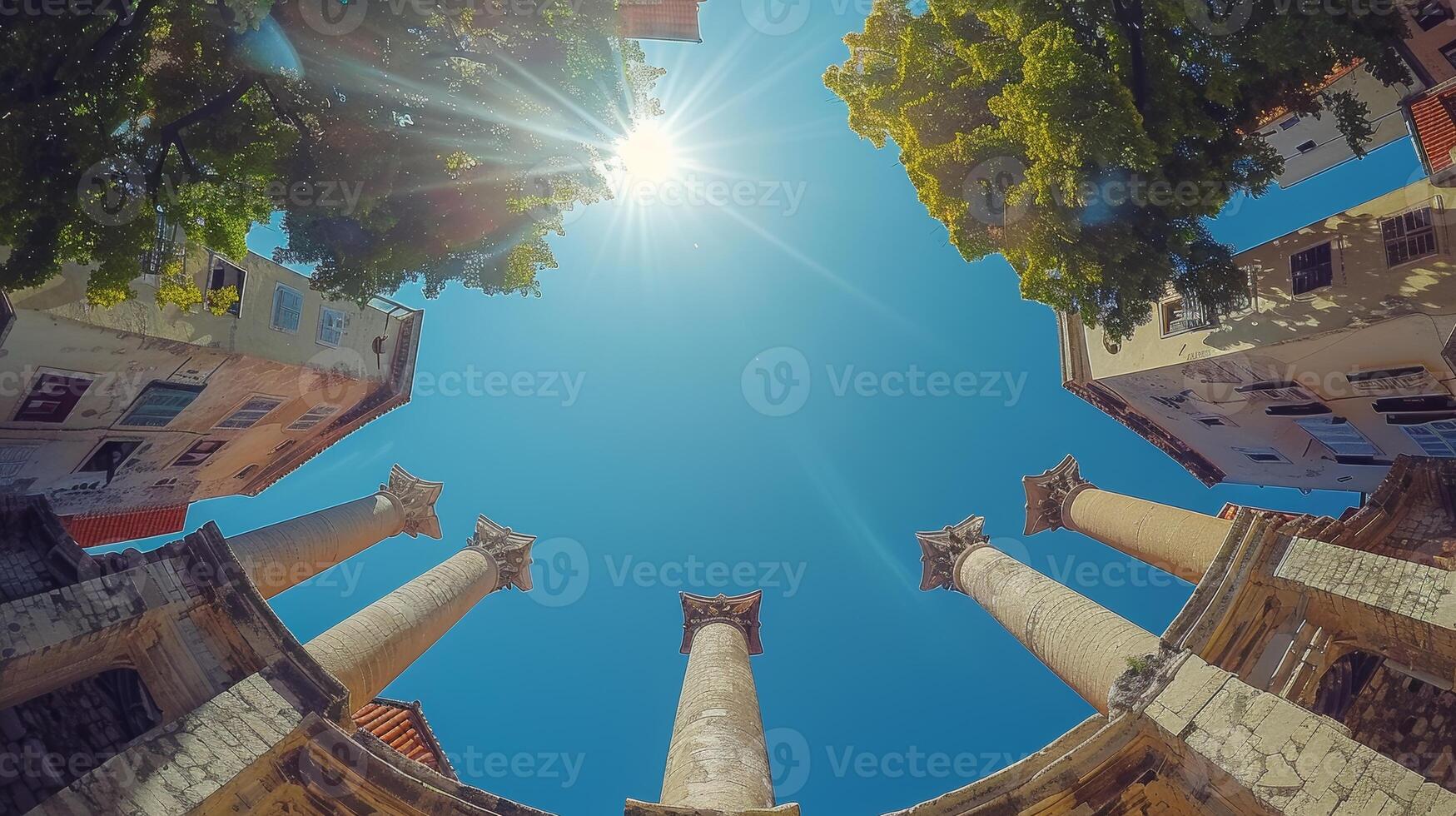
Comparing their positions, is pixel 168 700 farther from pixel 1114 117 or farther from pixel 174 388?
pixel 1114 117

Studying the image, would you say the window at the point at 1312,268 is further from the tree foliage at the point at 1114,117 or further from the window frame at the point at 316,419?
the window frame at the point at 316,419

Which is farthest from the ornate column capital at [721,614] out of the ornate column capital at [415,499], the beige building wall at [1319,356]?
the beige building wall at [1319,356]

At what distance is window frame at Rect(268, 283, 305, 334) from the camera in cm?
1662

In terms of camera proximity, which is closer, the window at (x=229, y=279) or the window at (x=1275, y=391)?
the window at (x=229, y=279)

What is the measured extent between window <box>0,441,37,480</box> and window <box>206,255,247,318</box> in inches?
180

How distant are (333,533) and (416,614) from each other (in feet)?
12.8

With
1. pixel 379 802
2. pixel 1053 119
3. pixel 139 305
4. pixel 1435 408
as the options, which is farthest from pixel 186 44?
pixel 1435 408

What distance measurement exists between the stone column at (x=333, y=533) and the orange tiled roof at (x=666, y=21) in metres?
28.2

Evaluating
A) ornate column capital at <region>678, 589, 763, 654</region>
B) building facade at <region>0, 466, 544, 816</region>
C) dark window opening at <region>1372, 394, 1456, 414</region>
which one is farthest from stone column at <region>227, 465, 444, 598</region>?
dark window opening at <region>1372, 394, 1456, 414</region>

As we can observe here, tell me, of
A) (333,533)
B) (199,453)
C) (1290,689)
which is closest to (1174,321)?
(1290,689)

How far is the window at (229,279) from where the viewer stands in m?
14.5

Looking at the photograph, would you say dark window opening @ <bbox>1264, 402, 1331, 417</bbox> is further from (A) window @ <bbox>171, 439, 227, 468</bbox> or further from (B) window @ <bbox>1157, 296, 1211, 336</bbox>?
(A) window @ <bbox>171, 439, 227, 468</bbox>

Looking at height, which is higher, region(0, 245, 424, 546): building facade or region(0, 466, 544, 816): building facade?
region(0, 245, 424, 546): building facade

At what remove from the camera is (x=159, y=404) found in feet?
50.2
